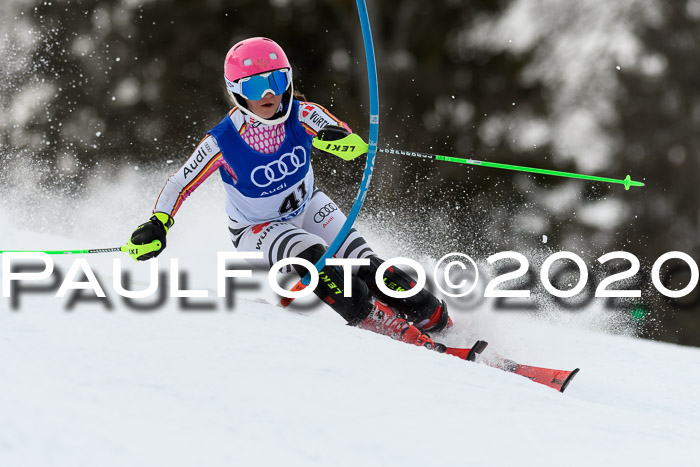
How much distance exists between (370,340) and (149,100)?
42.9ft

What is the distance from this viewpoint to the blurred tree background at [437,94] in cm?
1498

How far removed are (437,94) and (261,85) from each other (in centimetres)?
1225

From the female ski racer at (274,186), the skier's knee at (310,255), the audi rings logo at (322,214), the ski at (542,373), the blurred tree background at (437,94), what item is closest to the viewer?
the ski at (542,373)

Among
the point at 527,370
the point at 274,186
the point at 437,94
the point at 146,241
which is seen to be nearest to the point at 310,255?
the point at 274,186

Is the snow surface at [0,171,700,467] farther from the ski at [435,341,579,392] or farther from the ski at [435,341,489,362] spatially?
the ski at [435,341,489,362]

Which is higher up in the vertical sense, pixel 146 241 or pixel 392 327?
pixel 392 327

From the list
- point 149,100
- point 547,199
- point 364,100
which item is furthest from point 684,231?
point 149,100

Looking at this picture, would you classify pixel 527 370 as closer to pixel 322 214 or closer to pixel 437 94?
pixel 322 214

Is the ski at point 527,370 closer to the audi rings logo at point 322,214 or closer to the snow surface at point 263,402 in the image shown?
the snow surface at point 263,402

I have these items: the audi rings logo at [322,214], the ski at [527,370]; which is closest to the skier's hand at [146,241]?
the audi rings logo at [322,214]

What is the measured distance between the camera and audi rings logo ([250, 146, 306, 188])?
428 centimetres

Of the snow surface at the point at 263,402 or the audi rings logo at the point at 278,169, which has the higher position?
the audi rings logo at the point at 278,169

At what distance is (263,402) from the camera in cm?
250

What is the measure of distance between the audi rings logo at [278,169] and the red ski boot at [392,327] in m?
0.86
